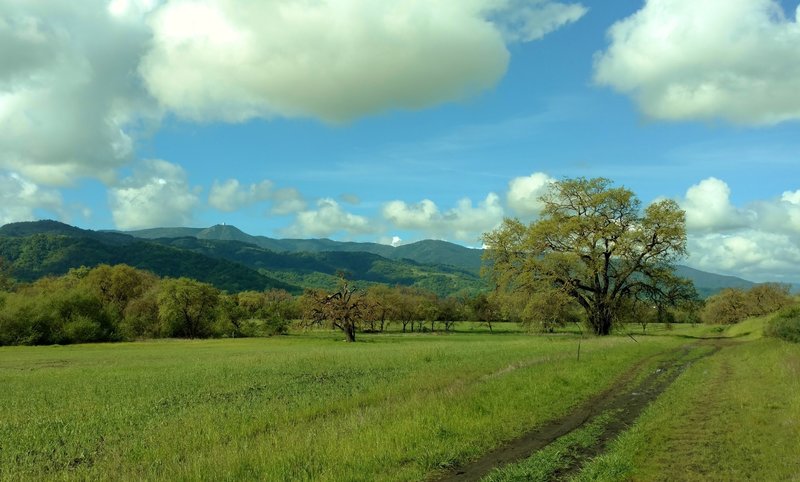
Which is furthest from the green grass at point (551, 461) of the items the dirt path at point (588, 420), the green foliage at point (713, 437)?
the green foliage at point (713, 437)

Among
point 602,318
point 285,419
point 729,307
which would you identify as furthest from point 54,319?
point 729,307

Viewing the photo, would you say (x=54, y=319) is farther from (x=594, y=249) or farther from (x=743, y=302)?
(x=743, y=302)

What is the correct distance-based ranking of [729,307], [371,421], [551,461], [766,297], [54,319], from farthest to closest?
[729,307], [766,297], [54,319], [371,421], [551,461]

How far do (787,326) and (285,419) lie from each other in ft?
128

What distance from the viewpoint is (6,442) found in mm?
14117

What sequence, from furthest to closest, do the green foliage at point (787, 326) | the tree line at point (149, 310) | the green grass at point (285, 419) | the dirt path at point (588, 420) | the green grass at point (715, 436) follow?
the tree line at point (149, 310), the green foliage at point (787, 326), the green grass at point (285, 419), the dirt path at point (588, 420), the green grass at point (715, 436)

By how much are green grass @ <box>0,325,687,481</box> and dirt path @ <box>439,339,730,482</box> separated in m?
0.48

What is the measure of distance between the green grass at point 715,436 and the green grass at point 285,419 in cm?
280

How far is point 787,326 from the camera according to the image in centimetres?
3688

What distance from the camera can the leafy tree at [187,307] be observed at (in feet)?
324

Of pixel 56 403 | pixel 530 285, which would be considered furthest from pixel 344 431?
pixel 530 285

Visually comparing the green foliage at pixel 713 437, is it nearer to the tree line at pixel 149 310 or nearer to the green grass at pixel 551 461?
the green grass at pixel 551 461

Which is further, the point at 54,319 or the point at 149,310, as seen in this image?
the point at 149,310

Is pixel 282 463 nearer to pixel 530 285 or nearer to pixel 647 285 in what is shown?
pixel 530 285
